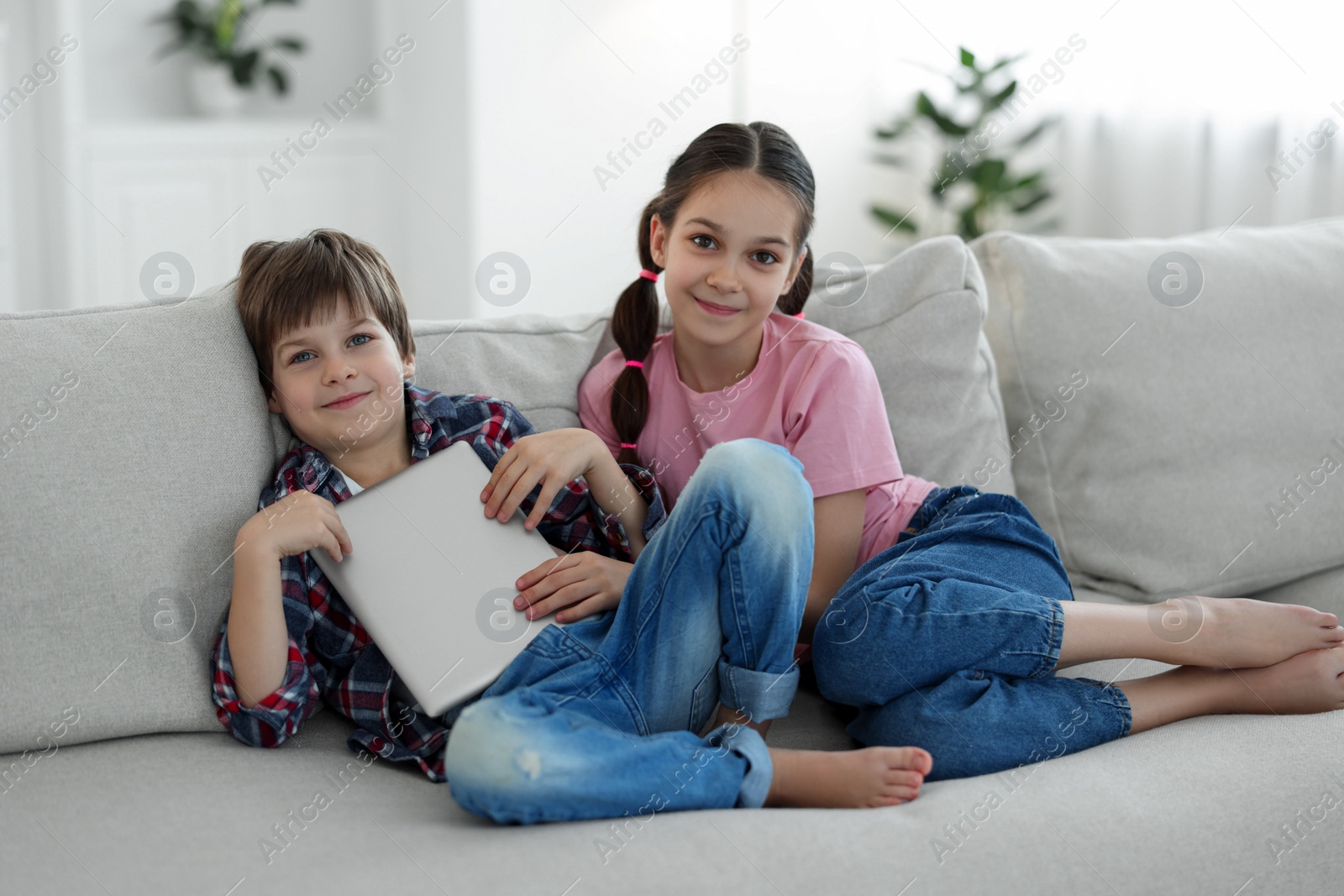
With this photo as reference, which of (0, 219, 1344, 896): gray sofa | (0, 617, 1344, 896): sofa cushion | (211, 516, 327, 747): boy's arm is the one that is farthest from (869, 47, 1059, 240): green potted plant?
(211, 516, 327, 747): boy's arm

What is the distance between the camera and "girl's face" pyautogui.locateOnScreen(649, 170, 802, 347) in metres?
1.33

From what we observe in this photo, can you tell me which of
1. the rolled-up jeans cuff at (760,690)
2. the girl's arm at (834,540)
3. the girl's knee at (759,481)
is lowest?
the rolled-up jeans cuff at (760,690)

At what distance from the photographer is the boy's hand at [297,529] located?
1.08m

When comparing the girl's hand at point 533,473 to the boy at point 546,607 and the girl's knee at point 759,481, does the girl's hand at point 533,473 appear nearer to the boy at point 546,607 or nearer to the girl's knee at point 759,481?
the boy at point 546,607

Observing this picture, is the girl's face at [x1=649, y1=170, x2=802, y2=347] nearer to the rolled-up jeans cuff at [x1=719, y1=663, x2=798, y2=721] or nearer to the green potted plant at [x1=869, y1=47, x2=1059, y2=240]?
the rolled-up jeans cuff at [x1=719, y1=663, x2=798, y2=721]

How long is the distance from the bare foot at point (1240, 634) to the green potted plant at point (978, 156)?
2.04 meters

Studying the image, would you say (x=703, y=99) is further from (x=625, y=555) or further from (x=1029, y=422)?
(x=625, y=555)

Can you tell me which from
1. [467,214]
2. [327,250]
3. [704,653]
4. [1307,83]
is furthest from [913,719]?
[467,214]

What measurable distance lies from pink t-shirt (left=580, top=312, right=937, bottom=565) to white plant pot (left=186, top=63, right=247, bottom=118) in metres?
2.53

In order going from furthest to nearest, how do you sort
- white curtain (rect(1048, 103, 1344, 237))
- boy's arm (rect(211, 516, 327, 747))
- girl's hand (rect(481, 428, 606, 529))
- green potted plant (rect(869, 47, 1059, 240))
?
green potted plant (rect(869, 47, 1059, 240)) < white curtain (rect(1048, 103, 1344, 237)) < girl's hand (rect(481, 428, 606, 529)) < boy's arm (rect(211, 516, 327, 747))

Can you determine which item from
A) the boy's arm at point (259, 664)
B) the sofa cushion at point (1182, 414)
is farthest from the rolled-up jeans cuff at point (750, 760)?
the sofa cushion at point (1182, 414)

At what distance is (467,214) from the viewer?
328 cm

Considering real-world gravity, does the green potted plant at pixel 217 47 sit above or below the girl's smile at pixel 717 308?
above

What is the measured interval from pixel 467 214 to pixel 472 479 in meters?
2.22
